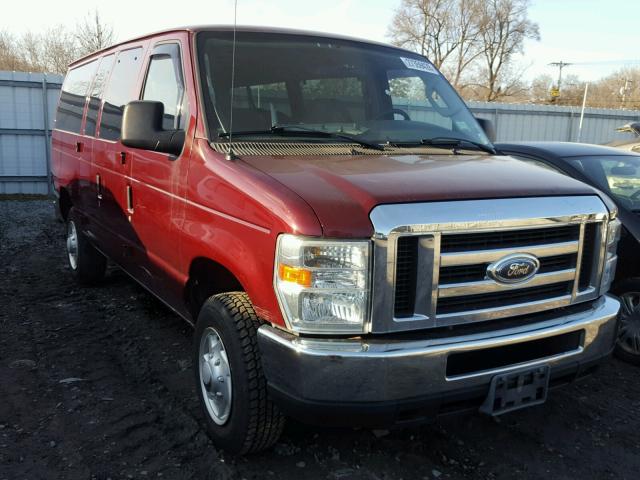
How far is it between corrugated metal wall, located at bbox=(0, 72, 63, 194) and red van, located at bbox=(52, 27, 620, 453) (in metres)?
10.6

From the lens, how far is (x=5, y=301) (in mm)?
5438

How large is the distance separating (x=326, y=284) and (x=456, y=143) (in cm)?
167

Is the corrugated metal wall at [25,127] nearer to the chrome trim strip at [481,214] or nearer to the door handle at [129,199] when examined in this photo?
the door handle at [129,199]

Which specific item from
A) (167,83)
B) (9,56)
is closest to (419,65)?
(167,83)

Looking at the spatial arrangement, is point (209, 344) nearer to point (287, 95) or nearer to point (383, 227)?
point (383, 227)

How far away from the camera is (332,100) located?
11.8ft

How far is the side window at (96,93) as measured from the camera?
496 centimetres

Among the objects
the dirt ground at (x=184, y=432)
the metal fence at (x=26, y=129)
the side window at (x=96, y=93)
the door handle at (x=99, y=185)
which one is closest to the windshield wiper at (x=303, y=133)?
the dirt ground at (x=184, y=432)

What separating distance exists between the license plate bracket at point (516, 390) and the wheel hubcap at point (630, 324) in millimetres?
2095

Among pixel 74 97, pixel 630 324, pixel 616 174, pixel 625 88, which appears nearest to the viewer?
pixel 630 324

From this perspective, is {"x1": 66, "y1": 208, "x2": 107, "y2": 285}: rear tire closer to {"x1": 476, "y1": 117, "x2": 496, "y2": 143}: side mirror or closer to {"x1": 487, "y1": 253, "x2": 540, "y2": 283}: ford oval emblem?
{"x1": 476, "y1": 117, "x2": 496, "y2": 143}: side mirror

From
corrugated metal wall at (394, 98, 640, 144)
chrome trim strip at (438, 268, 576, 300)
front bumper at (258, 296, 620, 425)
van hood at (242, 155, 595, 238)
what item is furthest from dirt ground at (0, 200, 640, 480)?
corrugated metal wall at (394, 98, 640, 144)

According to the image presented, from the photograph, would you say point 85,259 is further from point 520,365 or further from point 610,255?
point 610,255

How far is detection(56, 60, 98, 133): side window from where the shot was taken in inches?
→ 218
